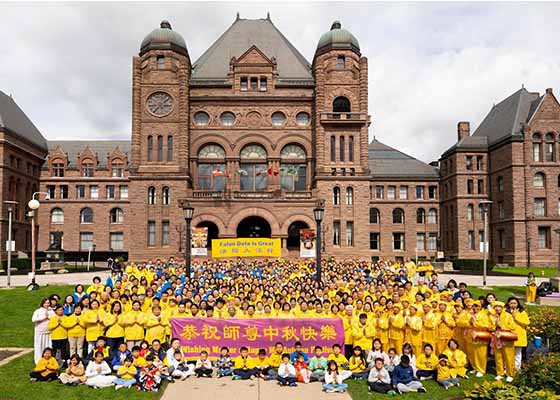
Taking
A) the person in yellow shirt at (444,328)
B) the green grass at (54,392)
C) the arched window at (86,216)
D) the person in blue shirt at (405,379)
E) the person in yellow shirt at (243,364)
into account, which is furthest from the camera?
the arched window at (86,216)

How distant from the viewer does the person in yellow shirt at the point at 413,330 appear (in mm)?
11695

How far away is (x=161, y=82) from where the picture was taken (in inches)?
1676

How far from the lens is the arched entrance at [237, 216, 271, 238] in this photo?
44.4 metres

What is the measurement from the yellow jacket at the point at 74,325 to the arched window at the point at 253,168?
110 ft

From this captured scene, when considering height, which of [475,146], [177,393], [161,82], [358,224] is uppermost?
[161,82]

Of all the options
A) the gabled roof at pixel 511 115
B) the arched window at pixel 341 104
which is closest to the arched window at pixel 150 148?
the arched window at pixel 341 104

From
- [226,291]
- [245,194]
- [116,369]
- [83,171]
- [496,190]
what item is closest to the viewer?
[116,369]

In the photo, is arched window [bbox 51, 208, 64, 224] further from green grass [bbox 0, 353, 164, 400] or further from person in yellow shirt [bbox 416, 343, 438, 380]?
person in yellow shirt [bbox 416, 343, 438, 380]

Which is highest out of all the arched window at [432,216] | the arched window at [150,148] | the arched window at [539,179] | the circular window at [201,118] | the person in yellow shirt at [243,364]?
the circular window at [201,118]

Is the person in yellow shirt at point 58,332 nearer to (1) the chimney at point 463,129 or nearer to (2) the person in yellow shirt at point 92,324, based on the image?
(2) the person in yellow shirt at point 92,324

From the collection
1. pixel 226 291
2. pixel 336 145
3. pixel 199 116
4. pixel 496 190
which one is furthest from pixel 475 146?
pixel 226 291

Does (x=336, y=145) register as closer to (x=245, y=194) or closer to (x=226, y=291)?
(x=245, y=194)

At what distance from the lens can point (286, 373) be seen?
1075 centimetres

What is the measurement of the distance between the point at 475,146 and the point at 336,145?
82.2 feet
